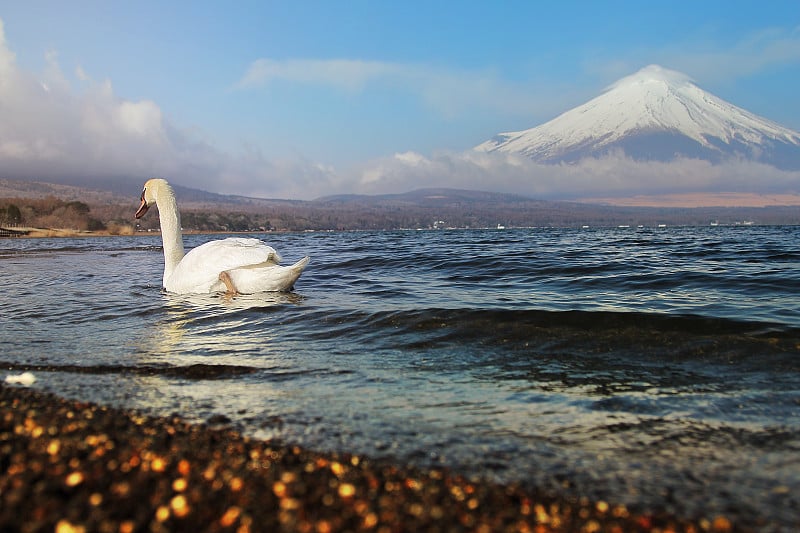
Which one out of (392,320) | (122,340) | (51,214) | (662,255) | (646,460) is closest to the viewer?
(646,460)

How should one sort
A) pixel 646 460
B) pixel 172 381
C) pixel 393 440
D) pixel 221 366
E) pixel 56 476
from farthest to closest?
pixel 221 366
pixel 172 381
pixel 393 440
pixel 646 460
pixel 56 476

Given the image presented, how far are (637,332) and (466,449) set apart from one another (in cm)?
460

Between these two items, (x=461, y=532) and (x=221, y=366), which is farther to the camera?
(x=221, y=366)

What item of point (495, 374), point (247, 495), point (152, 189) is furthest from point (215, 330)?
point (152, 189)

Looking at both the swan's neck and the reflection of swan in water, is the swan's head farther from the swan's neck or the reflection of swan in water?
the reflection of swan in water

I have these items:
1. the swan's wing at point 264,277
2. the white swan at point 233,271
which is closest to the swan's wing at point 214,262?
the white swan at point 233,271

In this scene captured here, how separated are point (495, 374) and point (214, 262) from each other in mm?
7575

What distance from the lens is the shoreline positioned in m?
2.29

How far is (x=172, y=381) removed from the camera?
495 centimetres

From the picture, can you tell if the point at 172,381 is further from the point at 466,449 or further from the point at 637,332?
the point at 637,332

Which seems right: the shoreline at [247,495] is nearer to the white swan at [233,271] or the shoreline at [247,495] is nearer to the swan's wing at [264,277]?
the swan's wing at [264,277]

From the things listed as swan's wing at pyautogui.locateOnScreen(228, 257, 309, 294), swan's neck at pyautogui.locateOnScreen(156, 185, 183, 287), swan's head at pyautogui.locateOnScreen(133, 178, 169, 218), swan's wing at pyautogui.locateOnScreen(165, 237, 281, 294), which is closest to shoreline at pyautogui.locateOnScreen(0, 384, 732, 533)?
swan's wing at pyautogui.locateOnScreen(228, 257, 309, 294)

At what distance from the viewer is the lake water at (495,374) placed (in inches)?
121

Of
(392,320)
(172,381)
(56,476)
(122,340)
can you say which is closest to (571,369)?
(392,320)
